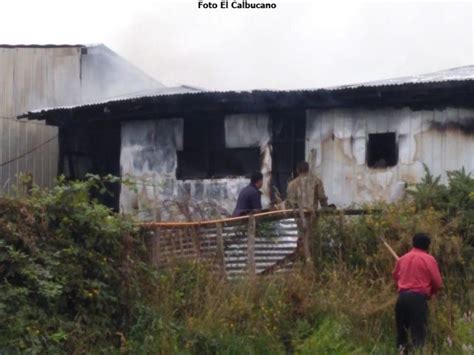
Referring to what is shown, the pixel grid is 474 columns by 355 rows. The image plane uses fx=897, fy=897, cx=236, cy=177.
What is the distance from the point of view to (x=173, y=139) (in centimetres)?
1523

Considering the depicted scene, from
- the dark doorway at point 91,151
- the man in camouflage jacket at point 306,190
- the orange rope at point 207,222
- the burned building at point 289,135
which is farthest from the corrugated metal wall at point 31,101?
the orange rope at point 207,222

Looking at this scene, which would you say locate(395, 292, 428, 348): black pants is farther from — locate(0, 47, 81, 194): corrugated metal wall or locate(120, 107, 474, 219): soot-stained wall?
locate(0, 47, 81, 194): corrugated metal wall

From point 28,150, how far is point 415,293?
36.4 feet

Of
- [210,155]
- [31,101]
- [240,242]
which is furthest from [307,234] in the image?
[31,101]

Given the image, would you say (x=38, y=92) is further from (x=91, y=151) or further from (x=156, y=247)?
(x=156, y=247)

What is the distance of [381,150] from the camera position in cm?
1368

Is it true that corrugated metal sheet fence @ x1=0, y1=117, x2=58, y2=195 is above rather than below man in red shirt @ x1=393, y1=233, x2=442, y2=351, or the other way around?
above

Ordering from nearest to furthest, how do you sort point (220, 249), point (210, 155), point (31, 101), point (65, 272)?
1. point (65, 272)
2. point (220, 249)
3. point (210, 155)
4. point (31, 101)

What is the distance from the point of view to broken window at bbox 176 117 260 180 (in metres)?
14.7

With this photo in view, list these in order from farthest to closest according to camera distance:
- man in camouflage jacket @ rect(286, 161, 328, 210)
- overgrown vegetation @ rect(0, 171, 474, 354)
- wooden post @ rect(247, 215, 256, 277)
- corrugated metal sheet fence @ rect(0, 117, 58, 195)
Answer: corrugated metal sheet fence @ rect(0, 117, 58, 195) → man in camouflage jacket @ rect(286, 161, 328, 210) → wooden post @ rect(247, 215, 256, 277) → overgrown vegetation @ rect(0, 171, 474, 354)

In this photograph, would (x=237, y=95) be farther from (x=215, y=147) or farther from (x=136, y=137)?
(x=136, y=137)

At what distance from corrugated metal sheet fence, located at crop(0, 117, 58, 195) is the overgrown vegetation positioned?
8.82 m

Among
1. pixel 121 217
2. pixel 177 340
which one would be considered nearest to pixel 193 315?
pixel 177 340

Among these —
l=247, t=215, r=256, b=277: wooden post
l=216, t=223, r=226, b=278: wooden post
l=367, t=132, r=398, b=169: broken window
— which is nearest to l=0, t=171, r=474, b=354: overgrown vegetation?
l=216, t=223, r=226, b=278: wooden post
